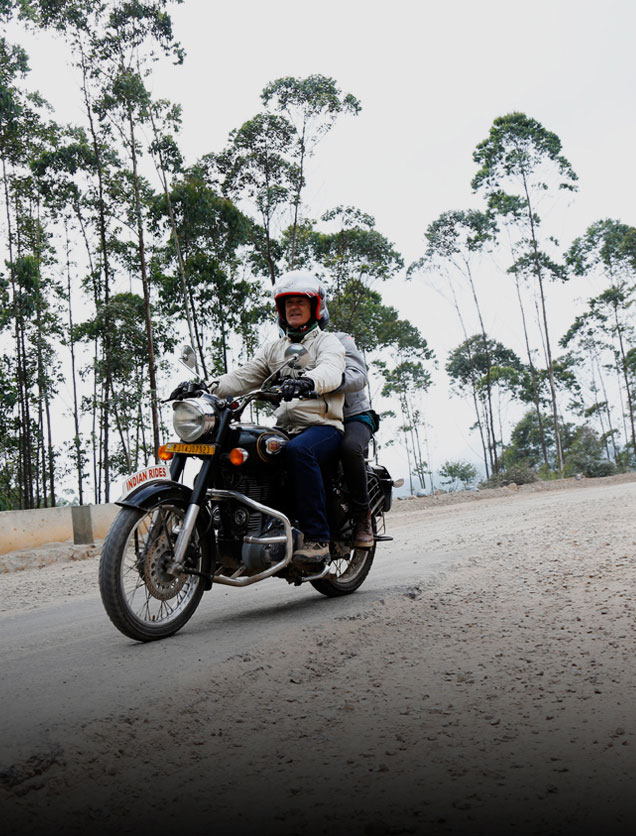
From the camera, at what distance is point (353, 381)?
5.34m

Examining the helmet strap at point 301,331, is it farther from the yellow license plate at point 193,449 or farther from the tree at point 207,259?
the tree at point 207,259

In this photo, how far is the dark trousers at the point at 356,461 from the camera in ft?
17.5

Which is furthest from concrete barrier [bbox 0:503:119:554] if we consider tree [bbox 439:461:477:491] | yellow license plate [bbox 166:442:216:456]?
tree [bbox 439:461:477:491]

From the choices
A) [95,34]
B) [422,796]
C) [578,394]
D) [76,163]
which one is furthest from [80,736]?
[578,394]

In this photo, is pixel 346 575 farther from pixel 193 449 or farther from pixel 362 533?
pixel 193 449

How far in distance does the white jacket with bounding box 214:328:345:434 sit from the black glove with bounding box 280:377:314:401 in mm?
258

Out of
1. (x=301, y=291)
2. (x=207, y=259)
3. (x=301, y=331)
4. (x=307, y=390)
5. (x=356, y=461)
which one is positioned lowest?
(x=356, y=461)

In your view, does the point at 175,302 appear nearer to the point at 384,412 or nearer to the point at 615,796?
the point at 384,412

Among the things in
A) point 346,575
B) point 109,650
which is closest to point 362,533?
point 346,575

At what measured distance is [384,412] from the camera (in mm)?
50062

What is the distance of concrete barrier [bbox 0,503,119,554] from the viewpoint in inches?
539

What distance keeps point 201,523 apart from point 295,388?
909mm

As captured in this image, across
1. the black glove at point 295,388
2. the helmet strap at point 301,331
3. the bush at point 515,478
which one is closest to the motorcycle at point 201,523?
the black glove at point 295,388

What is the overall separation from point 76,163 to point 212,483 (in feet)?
81.4
